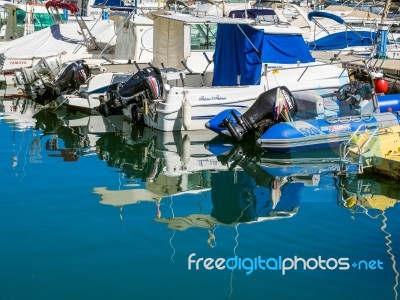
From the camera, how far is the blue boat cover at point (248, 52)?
16219 millimetres

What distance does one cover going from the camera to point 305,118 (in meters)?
14.1

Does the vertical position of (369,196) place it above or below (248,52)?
below

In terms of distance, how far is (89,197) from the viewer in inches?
437

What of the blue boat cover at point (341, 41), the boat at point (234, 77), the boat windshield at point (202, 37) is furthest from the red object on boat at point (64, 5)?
the blue boat cover at point (341, 41)

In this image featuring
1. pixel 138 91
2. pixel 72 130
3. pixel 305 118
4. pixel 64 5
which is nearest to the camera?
pixel 305 118

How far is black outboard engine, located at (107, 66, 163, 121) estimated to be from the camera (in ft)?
51.8

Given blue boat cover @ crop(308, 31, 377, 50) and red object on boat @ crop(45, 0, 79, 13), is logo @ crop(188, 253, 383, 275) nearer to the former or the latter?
blue boat cover @ crop(308, 31, 377, 50)

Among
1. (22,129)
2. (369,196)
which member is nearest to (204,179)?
(369,196)

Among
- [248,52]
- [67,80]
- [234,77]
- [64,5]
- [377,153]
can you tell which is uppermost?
[64,5]

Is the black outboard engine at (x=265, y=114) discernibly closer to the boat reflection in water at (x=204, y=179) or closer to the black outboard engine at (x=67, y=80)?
the boat reflection in water at (x=204, y=179)

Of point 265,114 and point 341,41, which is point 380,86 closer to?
point 265,114

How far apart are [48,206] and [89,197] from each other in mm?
733

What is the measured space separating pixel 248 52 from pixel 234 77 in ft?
2.24

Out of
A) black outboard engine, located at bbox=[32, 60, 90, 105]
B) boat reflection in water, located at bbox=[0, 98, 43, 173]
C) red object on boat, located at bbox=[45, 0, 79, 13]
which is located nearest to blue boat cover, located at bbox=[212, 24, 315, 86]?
black outboard engine, located at bbox=[32, 60, 90, 105]
